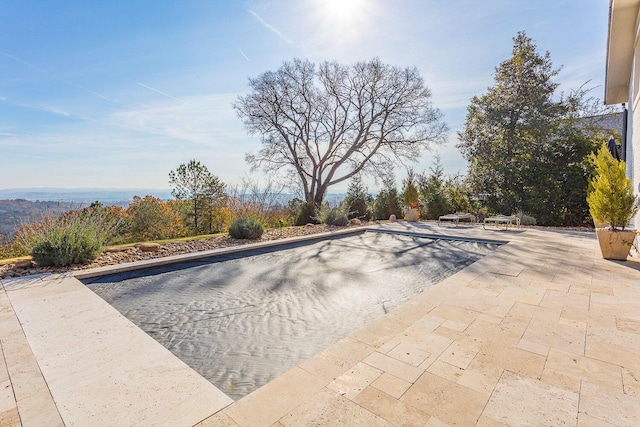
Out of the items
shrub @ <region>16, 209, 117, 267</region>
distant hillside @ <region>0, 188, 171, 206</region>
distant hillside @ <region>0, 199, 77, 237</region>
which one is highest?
distant hillside @ <region>0, 188, 171, 206</region>

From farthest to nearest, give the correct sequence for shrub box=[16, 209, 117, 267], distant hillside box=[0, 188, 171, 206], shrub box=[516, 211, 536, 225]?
shrub box=[516, 211, 536, 225] < distant hillside box=[0, 188, 171, 206] < shrub box=[16, 209, 117, 267]

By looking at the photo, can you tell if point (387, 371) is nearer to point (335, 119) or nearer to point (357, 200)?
point (357, 200)

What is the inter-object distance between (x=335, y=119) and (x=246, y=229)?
8530 mm

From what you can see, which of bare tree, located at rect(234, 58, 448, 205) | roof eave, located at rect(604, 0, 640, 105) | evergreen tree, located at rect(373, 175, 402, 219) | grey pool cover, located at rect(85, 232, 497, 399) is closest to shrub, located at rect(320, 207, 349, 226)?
evergreen tree, located at rect(373, 175, 402, 219)

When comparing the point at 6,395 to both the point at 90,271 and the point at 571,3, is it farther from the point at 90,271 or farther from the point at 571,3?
the point at 571,3

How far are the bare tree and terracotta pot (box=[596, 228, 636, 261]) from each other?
8726mm

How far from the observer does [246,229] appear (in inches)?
266

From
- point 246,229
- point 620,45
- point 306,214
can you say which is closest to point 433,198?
point 306,214

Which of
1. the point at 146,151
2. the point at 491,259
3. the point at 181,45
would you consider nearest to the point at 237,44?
the point at 181,45

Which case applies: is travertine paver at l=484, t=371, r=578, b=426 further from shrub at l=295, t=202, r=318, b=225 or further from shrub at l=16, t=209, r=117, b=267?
shrub at l=295, t=202, r=318, b=225

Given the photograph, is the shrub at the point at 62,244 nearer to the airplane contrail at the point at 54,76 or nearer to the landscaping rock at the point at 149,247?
the landscaping rock at the point at 149,247

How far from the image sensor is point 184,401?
Answer: 1.59 metres

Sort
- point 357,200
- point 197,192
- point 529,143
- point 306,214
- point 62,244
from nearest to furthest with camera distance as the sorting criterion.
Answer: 1. point 62,244
2. point 197,192
3. point 529,143
4. point 306,214
5. point 357,200

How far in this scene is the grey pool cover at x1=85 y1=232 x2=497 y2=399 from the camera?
2205 mm
